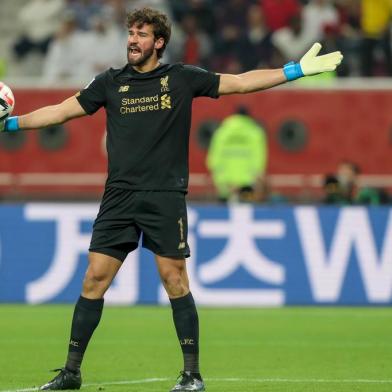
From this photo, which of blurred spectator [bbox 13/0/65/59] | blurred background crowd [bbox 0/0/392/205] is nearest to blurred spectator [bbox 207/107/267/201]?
blurred background crowd [bbox 0/0/392/205]

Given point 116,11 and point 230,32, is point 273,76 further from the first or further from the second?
point 116,11

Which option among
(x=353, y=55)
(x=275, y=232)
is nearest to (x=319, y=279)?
(x=275, y=232)

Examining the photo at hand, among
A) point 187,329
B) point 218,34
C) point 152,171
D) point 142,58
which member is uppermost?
point 218,34

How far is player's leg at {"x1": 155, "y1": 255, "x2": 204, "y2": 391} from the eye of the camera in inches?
329

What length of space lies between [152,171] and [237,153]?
1050cm

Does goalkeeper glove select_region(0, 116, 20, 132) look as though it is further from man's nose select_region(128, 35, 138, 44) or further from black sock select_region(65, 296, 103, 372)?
black sock select_region(65, 296, 103, 372)

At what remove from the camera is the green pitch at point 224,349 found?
899cm

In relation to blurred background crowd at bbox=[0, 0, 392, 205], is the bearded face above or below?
below

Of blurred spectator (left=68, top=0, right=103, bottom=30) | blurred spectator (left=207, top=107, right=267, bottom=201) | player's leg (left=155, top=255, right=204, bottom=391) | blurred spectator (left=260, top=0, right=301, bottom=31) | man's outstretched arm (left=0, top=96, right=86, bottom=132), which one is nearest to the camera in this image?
player's leg (left=155, top=255, right=204, bottom=391)

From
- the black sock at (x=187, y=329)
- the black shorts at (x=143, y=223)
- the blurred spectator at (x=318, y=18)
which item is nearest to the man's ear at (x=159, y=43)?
the black shorts at (x=143, y=223)

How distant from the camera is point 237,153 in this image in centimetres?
1886

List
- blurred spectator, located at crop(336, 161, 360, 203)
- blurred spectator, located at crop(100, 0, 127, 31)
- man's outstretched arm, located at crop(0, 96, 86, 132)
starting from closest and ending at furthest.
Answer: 1. man's outstretched arm, located at crop(0, 96, 86, 132)
2. blurred spectator, located at crop(336, 161, 360, 203)
3. blurred spectator, located at crop(100, 0, 127, 31)

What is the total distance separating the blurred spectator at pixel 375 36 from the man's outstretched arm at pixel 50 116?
41.9ft

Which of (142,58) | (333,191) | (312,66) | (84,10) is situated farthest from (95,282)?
(84,10)
